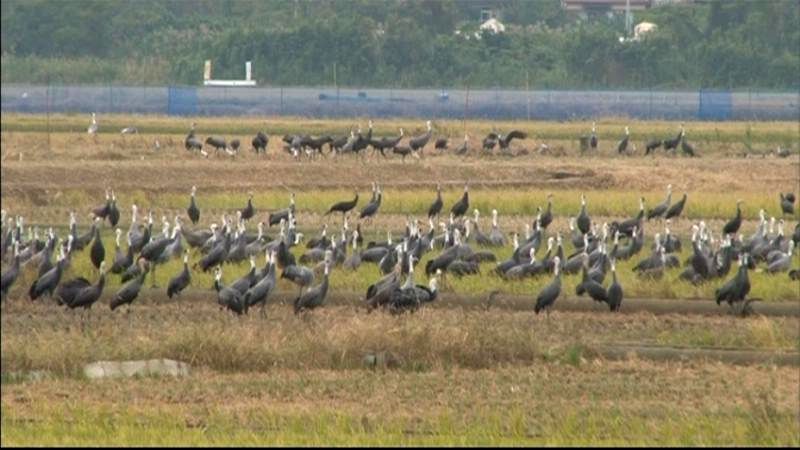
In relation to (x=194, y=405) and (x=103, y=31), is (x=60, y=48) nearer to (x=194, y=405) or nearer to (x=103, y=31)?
(x=103, y=31)

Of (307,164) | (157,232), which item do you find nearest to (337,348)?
(157,232)

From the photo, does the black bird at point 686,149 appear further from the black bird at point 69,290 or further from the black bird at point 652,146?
the black bird at point 69,290

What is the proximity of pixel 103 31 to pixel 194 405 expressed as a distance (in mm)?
5011

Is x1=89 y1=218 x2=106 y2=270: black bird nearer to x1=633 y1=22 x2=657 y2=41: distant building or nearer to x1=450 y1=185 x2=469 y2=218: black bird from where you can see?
x1=633 y1=22 x2=657 y2=41: distant building

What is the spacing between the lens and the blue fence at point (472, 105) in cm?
4394

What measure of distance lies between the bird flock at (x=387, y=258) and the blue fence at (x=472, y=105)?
16087mm

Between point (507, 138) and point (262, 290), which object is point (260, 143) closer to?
point (507, 138)

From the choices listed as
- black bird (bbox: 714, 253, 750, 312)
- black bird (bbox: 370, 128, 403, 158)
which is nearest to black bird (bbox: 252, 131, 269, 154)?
black bird (bbox: 370, 128, 403, 158)

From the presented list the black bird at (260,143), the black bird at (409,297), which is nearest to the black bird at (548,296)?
the black bird at (409,297)

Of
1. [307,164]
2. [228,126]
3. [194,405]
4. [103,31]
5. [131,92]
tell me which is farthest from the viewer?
[131,92]

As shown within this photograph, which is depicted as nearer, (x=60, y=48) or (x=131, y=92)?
(x=60, y=48)

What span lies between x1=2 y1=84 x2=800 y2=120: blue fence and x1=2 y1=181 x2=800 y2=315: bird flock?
52.8 ft

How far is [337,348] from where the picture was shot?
1574cm

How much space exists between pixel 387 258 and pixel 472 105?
94.9 feet
